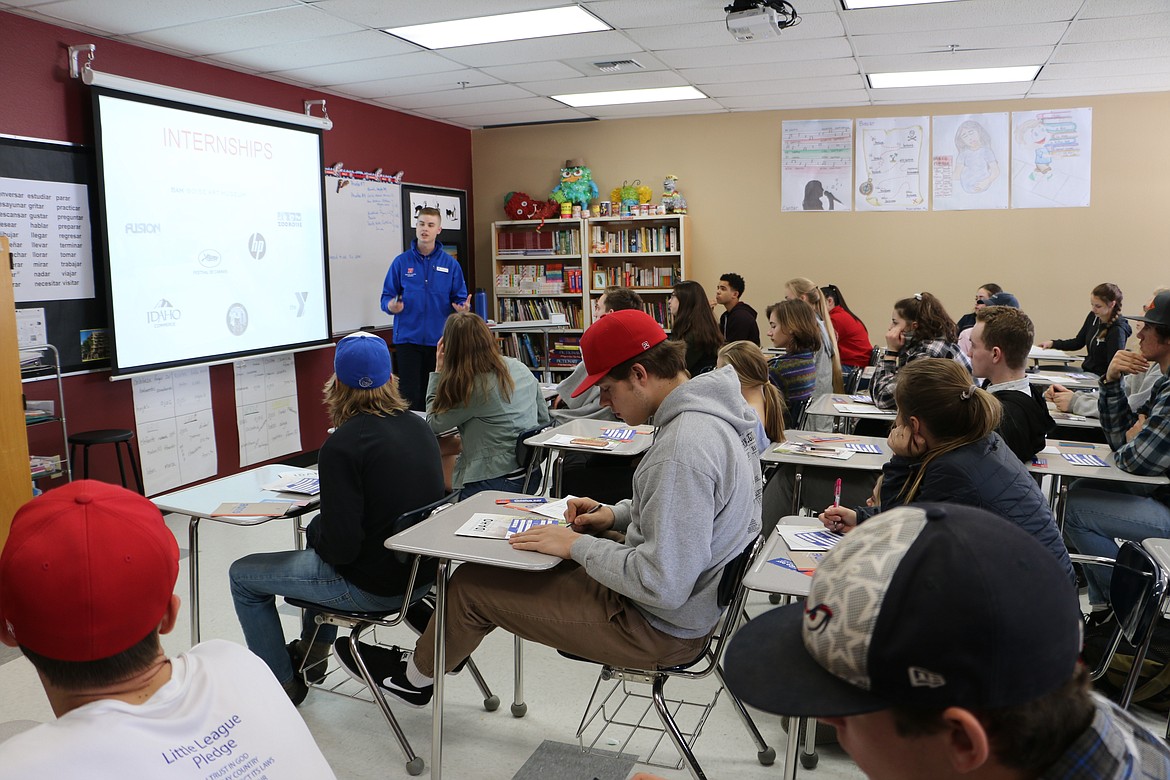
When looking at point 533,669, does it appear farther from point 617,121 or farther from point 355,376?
point 617,121

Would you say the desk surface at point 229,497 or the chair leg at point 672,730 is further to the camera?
the desk surface at point 229,497

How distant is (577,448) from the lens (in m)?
3.65

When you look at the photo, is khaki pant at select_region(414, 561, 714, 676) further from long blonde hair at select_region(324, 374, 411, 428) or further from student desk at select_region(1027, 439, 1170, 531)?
student desk at select_region(1027, 439, 1170, 531)

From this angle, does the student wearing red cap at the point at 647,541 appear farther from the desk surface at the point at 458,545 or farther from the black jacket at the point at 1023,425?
the black jacket at the point at 1023,425

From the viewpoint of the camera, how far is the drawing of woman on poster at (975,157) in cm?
738

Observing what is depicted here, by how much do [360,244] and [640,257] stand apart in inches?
107

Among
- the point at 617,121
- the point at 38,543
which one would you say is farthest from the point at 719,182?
the point at 38,543

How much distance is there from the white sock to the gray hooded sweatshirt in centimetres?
81

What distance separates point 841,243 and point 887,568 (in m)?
7.58

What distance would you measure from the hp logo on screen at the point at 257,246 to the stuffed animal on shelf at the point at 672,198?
12.2ft

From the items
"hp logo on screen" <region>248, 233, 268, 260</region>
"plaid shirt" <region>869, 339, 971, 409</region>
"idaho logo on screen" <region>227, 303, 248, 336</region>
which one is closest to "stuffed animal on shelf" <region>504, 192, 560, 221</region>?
"hp logo on screen" <region>248, 233, 268, 260</region>

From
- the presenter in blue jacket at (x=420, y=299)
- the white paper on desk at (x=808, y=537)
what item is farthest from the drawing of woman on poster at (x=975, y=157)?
the white paper on desk at (x=808, y=537)

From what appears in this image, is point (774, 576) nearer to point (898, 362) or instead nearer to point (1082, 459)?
point (1082, 459)

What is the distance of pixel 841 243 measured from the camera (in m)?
7.82
